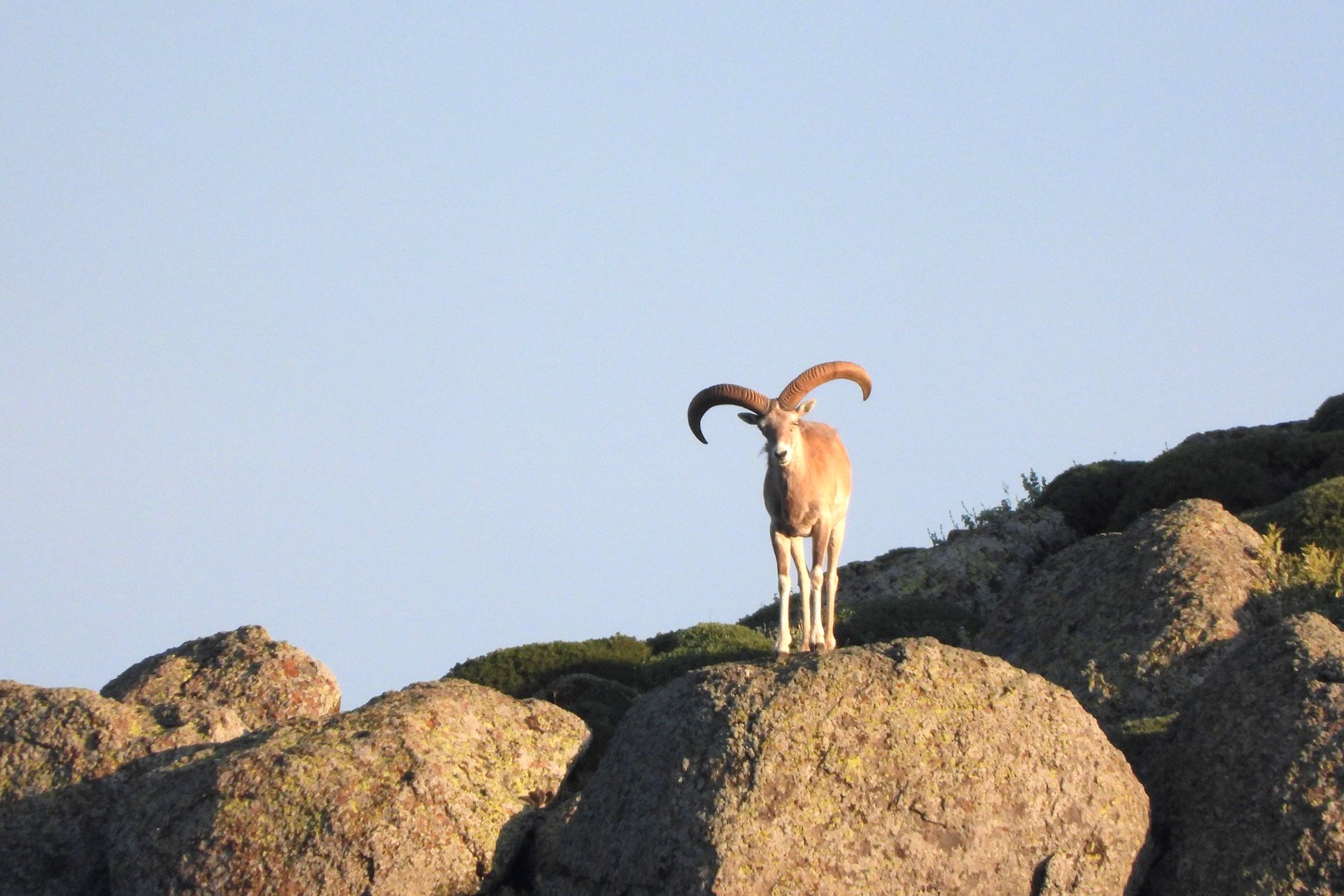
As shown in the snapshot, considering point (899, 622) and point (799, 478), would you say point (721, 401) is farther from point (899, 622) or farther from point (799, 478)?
point (899, 622)

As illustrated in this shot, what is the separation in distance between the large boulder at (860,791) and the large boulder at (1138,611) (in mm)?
3322

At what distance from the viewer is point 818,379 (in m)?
19.8

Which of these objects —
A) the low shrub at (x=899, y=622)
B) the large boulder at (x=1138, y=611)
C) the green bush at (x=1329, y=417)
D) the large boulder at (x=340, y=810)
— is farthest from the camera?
the green bush at (x=1329, y=417)

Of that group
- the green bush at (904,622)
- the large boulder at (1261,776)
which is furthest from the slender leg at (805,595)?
the green bush at (904,622)

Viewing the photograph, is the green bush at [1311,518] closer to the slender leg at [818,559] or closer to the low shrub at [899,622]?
the low shrub at [899,622]

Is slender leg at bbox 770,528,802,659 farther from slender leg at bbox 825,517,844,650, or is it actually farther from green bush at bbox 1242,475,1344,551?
green bush at bbox 1242,475,1344,551

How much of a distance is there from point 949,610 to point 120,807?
16119 mm

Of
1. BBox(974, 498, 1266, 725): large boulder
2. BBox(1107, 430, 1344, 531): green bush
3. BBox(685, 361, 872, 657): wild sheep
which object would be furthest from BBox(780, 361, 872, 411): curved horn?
BBox(1107, 430, 1344, 531): green bush

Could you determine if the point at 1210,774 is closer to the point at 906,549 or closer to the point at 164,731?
the point at 164,731

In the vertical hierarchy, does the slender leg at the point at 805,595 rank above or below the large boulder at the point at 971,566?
below

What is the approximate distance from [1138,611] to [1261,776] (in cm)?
483

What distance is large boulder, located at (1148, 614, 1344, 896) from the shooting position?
12.3m

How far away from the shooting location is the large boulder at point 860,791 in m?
12.2

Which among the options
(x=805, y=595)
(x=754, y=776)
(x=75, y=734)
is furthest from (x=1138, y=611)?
(x=75, y=734)
